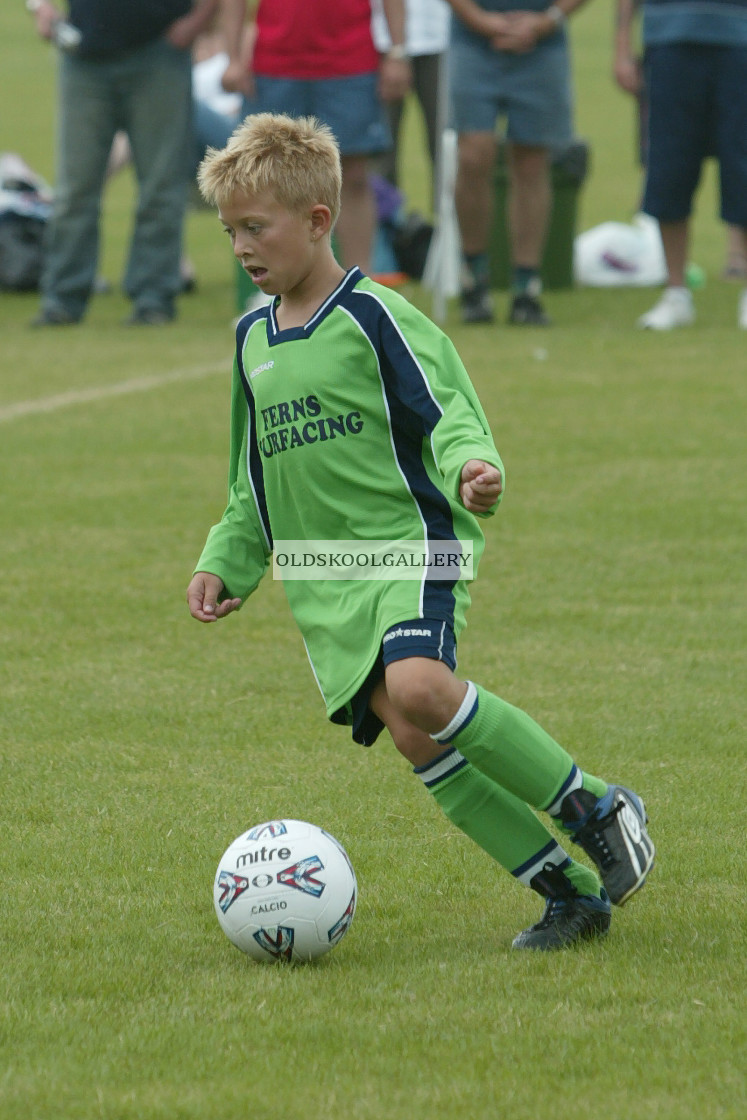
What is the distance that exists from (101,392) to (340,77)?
7.17ft

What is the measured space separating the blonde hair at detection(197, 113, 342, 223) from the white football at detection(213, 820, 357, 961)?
115 centimetres

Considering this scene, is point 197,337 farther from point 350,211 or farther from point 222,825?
point 222,825

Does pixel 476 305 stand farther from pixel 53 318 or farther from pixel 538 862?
pixel 538 862

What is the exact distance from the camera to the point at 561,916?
3059mm

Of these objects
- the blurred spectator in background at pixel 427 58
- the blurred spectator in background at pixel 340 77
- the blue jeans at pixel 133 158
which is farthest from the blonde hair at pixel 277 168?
the blurred spectator in background at pixel 427 58

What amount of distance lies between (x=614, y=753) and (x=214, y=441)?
11.9 feet

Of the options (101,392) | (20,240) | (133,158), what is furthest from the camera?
(20,240)

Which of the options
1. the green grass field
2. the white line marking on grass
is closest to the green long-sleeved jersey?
the green grass field

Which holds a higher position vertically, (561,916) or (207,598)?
(207,598)

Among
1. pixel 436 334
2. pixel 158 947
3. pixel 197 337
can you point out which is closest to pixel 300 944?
pixel 158 947

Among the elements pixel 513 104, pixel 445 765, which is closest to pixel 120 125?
pixel 513 104

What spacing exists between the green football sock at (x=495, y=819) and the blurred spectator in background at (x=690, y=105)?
252 inches

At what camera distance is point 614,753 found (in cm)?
404

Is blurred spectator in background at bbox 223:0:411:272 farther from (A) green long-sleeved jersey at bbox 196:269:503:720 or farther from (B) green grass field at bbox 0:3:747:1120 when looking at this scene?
(A) green long-sleeved jersey at bbox 196:269:503:720
